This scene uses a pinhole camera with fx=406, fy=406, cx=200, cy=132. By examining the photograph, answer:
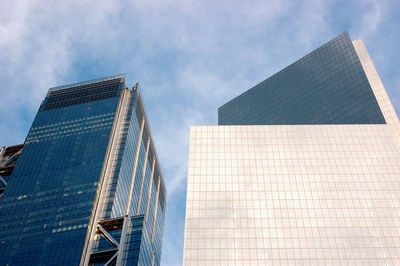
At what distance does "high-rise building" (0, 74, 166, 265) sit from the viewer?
393ft

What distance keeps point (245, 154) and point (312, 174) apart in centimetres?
1408

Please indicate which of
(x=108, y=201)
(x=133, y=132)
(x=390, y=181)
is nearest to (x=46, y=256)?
(x=108, y=201)

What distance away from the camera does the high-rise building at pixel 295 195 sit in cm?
6856

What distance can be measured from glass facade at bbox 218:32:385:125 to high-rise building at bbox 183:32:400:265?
7.72m

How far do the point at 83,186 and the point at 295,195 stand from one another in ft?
258

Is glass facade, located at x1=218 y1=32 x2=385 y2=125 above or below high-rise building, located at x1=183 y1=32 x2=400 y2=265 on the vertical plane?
above

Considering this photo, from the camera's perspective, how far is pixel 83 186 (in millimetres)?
132250

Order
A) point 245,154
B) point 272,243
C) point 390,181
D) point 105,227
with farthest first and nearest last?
1. point 105,227
2. point 245,154
3. point 390,181
4. point 272,243

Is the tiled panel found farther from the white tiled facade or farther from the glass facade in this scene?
the white tiled facade

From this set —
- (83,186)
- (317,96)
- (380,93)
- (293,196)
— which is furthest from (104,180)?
(380,93)

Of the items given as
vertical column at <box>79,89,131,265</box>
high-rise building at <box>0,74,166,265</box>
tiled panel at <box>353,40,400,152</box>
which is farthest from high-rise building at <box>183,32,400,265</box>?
vertical column at <box>79,89,131,265</box>

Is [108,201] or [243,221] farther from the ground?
[108,201]

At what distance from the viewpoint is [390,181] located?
261 ft

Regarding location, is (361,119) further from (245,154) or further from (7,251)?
(7,251)
